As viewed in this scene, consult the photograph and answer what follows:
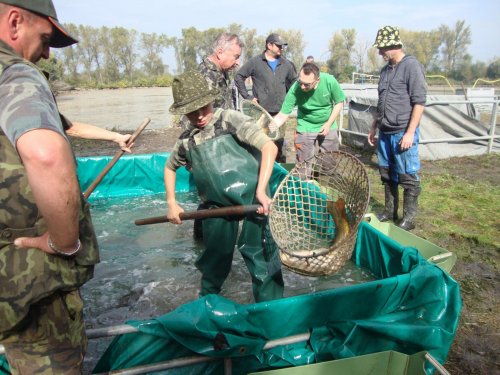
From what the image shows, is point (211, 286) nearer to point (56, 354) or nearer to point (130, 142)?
point (130, 142)

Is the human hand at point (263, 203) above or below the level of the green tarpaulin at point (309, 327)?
above

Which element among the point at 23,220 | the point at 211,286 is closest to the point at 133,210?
the point at 211,286

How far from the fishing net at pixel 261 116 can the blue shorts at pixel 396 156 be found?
128 centimetres

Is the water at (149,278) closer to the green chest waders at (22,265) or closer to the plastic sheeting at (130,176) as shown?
the plastic sheeting at (130,176)

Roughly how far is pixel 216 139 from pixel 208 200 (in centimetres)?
47

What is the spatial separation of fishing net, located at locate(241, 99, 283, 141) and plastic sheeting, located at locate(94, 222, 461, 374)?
→ 2.54 metres

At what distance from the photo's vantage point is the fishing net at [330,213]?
2.37m

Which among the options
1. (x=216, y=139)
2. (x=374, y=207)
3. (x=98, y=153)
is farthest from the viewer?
(x=98, y=153)

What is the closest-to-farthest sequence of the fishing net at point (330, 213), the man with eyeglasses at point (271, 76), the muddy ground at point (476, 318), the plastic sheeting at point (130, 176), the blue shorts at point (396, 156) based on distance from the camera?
the fishing net at point (330, 213)
the muddy ground at point (476, 318)
the blue shorts at point (396, 156)
the man with eyeglasses at point (271, 76)
the plastic sheeting at point (130, 176)

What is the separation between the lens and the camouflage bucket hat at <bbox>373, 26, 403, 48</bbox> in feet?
13.9

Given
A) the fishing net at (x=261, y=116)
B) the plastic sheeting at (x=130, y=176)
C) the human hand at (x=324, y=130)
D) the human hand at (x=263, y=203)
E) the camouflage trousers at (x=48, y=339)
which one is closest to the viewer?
the camouflage trousers at (x=48, y=339)

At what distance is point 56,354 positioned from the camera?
1529mm

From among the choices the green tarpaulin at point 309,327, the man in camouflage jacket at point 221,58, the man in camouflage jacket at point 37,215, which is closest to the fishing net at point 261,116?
the man in camouflage jacket at point 221,58

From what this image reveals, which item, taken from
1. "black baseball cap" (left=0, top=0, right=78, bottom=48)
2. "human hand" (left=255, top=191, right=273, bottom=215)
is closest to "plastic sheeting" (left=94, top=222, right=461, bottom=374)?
"human hand" (left=255, top=191, right=273, bottom=215)
